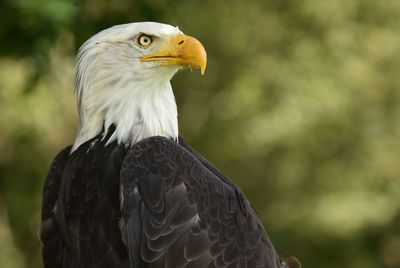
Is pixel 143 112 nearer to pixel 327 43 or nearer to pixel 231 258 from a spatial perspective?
pixel 231 258

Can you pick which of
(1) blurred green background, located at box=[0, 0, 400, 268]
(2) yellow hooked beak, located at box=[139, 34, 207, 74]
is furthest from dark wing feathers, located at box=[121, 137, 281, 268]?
(1) blurred green background, located at box=[0, 0, 400, 268]

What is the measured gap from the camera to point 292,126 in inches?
532

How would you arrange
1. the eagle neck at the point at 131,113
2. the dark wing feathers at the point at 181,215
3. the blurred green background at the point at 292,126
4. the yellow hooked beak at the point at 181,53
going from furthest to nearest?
the blurred green background at the point at 292,126 < the eagle neck at the point at 131,113 < the yellow hooked beak at the point at 181,53 < the dark wing feathers at the point at 181,215

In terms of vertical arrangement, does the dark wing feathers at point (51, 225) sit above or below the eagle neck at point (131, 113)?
below

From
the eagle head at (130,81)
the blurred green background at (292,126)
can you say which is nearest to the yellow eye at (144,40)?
the eagle head at (130,81)

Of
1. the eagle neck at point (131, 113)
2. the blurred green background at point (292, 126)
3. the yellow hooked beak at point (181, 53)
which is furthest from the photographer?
the blurred green background at point (292, 126)

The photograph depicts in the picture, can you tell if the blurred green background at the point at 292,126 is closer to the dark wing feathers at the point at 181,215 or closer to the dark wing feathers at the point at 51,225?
the dark wing feathers at the point at 51,225

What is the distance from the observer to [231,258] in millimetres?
5293

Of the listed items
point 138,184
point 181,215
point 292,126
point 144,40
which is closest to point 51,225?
point 138,184

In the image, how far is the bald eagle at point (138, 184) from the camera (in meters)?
5.21

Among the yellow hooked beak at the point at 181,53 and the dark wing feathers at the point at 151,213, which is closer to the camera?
the dark wing feathers at the point at 151,213

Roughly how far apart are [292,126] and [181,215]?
8391 mm

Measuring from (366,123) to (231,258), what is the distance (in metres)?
9.17

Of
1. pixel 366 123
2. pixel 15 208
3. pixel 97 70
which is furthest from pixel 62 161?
pixel 366 123
